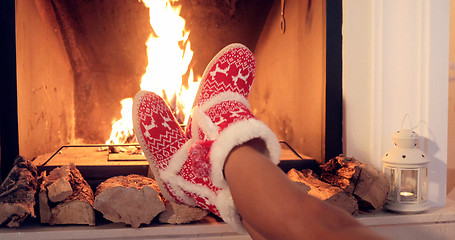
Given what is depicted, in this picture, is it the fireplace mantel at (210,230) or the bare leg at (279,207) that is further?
the fireplace mantel at (210,230)

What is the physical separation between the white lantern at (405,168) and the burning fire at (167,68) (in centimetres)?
78

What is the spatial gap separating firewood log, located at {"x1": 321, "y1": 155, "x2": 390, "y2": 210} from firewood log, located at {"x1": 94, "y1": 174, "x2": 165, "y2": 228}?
0.48 meters

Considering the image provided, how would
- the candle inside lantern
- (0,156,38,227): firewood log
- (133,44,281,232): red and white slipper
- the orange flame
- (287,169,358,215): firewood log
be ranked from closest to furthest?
(133,44,281,232): red and white slipper → (0,156,38,227): firewood log → (287,169,358,215): firewood log → the candle inside lantern → the orange flame

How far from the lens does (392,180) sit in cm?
106

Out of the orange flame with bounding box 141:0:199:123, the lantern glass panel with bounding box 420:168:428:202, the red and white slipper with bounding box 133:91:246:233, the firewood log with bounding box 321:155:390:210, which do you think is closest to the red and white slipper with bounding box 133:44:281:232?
the red and white slipper with bounding box 133:91:246:233

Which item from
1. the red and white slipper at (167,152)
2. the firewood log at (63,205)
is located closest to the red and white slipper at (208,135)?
the red and white slipper at (167,152)

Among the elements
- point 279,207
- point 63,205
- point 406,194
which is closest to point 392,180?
point 406,194

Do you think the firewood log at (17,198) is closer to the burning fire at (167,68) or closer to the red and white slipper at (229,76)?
the red and white slipper at (229,76)

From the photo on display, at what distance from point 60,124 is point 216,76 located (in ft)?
2.29

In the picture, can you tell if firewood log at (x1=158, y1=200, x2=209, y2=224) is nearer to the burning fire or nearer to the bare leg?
the bare leg

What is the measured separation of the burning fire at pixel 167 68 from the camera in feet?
4.82

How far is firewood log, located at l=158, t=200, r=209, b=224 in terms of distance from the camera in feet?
3.00

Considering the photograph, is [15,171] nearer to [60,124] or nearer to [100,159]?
[100,159]

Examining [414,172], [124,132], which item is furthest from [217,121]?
[124,132]
